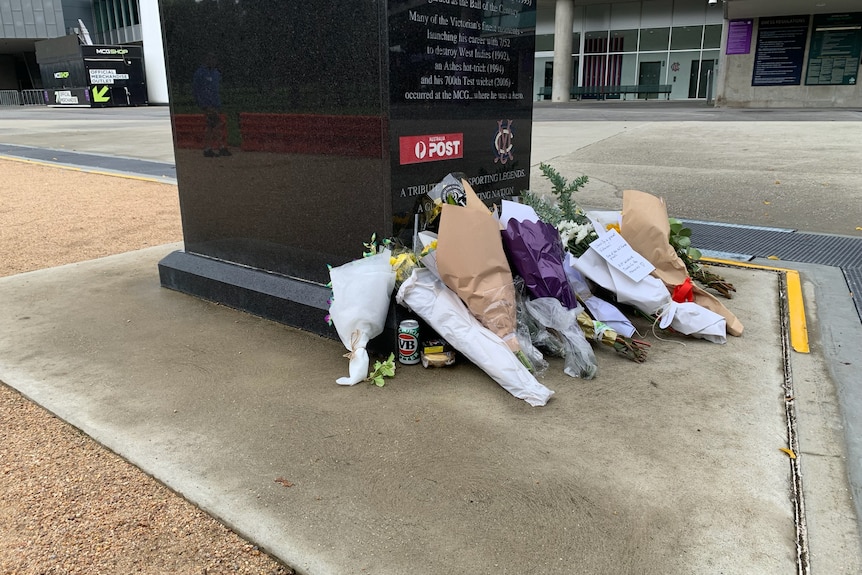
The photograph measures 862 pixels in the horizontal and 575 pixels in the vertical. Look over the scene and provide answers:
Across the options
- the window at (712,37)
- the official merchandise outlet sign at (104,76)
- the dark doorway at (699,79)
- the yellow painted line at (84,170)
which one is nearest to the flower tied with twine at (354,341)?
the yellow painted line at (84,170)

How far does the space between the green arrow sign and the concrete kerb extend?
135 ft

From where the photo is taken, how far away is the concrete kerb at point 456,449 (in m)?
1.98

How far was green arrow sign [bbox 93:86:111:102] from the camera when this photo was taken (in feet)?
128

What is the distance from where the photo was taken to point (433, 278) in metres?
3.13

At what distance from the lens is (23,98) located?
4831cm

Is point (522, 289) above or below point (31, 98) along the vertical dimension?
below

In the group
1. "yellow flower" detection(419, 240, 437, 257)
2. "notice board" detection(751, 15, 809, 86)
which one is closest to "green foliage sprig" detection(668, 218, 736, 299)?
"yellow flower" detection(419, 240, 437, 257)

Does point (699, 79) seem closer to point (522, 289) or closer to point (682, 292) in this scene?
point (682, 292)

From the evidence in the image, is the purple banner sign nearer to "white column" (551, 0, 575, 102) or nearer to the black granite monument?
"white column" (551, 0, 575, 102)

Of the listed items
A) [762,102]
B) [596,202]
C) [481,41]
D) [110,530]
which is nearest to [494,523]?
[110,530]

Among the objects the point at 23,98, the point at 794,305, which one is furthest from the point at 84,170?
the point at 23,98

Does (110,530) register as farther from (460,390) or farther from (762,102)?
(762,102)

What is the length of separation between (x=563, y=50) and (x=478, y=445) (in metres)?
31.2

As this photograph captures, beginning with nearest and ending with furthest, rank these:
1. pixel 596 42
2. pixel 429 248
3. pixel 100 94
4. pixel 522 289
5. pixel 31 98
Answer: pixel 429 248
pixel 522 289
pixel 596 42
pixel 100 94
pixel 31 98
